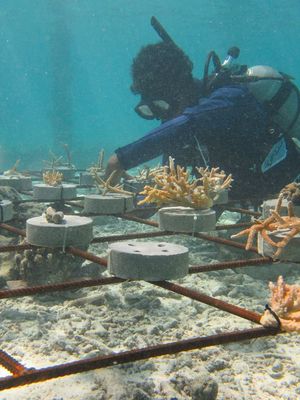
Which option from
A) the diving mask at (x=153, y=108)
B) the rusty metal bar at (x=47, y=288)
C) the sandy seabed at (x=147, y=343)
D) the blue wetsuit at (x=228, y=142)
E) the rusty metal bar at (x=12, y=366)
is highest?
the diving mask at (x=153, y=108)

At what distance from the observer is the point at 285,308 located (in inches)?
94.3

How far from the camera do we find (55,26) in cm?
5681

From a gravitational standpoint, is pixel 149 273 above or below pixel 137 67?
below

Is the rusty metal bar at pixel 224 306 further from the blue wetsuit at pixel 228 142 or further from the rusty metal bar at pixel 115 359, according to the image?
the blue wetsuit at pixel 228 142

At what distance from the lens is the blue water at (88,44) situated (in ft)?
139

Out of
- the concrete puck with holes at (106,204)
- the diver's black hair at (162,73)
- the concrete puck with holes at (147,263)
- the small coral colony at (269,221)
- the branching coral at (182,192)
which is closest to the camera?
the small coral colony at (269,221)

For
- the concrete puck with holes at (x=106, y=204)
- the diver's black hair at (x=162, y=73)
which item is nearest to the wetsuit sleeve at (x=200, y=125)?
the diver's black hair at (x=162, y=73)

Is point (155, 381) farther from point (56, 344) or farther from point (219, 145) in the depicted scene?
point (219, 145)

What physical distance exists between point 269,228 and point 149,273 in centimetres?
107

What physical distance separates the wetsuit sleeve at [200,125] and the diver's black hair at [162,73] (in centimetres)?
68

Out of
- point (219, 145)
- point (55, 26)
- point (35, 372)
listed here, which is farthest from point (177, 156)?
point (55, 26)

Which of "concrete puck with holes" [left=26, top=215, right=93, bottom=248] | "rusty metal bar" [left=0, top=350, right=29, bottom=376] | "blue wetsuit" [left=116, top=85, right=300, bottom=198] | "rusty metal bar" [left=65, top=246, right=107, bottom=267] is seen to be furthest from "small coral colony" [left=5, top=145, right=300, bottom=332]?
"rusty metal bar" [left=0, top=350, right=29, bottom=376]

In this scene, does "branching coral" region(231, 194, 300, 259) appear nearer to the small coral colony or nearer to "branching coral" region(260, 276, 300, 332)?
the small coral colony

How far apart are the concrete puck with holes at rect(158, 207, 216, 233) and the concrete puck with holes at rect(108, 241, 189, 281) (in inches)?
45.4
